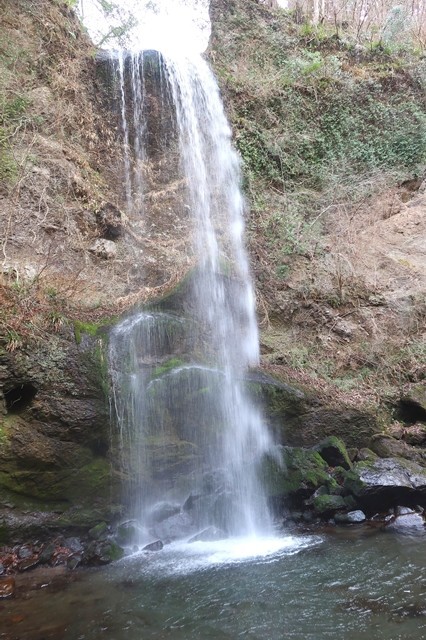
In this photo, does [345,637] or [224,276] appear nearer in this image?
[345,637]

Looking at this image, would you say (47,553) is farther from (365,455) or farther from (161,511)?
(365,455)

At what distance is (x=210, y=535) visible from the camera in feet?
20.6

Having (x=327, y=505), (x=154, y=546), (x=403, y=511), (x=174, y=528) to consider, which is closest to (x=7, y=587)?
(x=154, y=546)

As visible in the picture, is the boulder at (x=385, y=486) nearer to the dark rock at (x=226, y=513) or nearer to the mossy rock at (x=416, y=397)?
the dark rock at (x=226, y=513)

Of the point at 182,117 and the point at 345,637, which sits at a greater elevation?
the point at 182,117

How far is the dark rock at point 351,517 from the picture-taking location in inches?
252

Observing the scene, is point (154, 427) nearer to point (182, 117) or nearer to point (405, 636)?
point (405, 636)

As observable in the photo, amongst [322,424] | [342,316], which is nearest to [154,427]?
[322,424]

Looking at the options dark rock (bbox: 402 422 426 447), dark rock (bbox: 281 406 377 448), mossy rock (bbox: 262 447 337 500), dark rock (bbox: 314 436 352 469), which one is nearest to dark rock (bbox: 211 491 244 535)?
mossy rock (bbox: 262 447 337 500)

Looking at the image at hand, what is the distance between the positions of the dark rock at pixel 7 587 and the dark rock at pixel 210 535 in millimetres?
2296

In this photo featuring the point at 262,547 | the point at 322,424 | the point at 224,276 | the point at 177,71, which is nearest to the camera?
the point at 262,547

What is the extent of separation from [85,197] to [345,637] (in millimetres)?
8962

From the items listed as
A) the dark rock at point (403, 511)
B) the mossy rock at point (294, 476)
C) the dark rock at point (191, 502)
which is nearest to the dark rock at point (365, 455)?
the mossy rock at point (294, 476)

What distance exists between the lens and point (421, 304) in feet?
33.3
